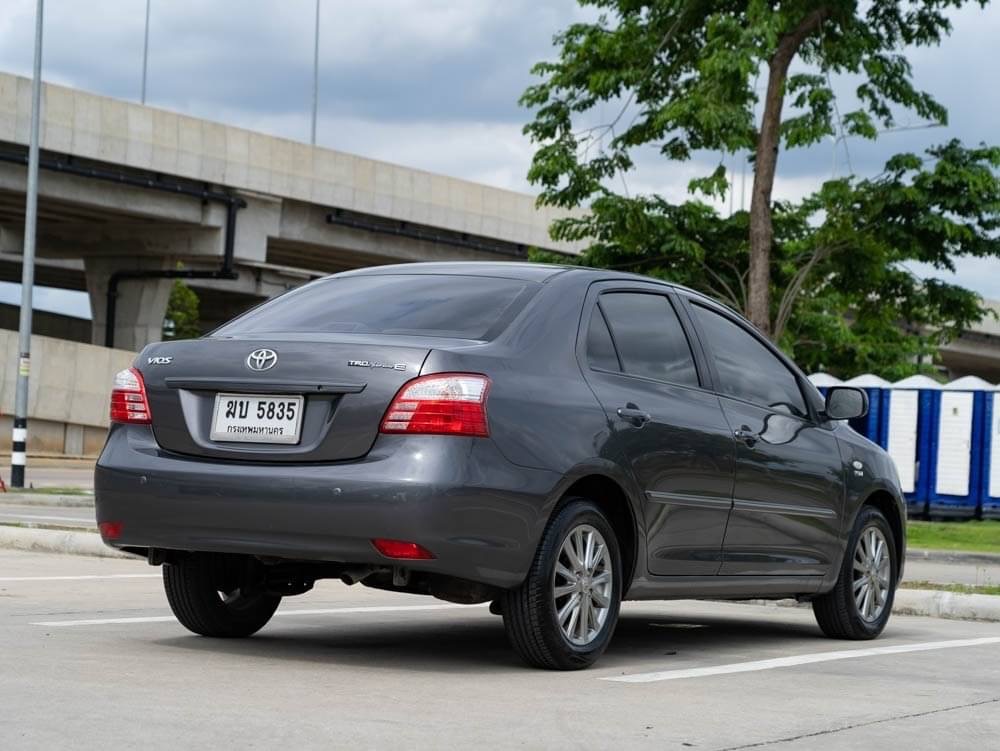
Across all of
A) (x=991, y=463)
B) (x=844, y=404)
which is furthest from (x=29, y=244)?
(x=844, y=404)

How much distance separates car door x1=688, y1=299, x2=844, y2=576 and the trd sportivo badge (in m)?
2.04

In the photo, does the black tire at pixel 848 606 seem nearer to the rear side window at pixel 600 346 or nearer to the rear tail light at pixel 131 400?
the rear side window at pixel 600 346

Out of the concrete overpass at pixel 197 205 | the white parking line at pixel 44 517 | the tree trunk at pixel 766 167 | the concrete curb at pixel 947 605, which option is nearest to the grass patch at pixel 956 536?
the tree trunk at pixel 766 167

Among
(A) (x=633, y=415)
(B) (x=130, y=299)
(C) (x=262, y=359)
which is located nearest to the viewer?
(C) (x=262, y=359)

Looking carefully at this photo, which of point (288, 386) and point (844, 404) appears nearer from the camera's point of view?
point (288, 386)

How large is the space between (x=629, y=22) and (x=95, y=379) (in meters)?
23.0

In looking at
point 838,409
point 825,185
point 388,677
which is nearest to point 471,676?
point 388,677

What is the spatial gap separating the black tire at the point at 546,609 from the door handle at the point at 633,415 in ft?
1.33

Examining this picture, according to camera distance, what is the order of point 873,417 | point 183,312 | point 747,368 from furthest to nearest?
point 183,312 → point 873,417 → point 747,368

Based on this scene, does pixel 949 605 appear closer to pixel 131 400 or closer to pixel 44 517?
pixel 131 400

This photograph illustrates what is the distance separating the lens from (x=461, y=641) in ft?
26.7

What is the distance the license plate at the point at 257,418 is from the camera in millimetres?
6715

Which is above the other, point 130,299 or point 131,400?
point 130,299

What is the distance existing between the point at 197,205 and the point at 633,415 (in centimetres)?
4095
